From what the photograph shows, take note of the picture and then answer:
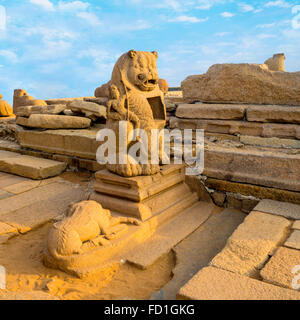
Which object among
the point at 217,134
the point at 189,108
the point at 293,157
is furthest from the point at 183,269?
the point at 189,108

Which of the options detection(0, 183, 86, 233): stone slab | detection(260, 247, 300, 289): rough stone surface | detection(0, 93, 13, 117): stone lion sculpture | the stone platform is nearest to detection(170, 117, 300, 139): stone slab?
the stone platform

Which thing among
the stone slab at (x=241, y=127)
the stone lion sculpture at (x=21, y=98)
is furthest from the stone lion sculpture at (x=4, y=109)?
the stone slab at (x=241, y=127)

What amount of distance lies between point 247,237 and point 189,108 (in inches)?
113

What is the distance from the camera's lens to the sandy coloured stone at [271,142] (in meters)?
4.09

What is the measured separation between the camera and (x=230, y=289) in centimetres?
204

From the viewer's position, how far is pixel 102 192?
3.49m

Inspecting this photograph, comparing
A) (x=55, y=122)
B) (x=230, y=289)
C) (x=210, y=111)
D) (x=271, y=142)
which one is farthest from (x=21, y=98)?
(x=230, y=289)

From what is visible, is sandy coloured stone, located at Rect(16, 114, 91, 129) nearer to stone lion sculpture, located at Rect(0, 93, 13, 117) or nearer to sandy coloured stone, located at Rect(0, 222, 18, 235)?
sandy coloured stone, located at Rect(0, 222, 18, 235)

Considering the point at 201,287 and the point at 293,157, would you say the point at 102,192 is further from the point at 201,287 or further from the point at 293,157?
the point at 293,157

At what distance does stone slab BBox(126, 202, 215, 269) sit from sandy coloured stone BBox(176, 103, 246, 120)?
1594mm

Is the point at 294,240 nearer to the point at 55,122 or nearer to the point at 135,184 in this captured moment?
the point at 135,184

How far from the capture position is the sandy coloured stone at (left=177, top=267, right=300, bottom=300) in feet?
6.47

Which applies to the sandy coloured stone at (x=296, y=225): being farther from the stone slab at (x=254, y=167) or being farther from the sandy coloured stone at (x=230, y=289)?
the sandy coloured stone at (x=230, y=289)

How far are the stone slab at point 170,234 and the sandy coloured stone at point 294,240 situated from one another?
99cm
